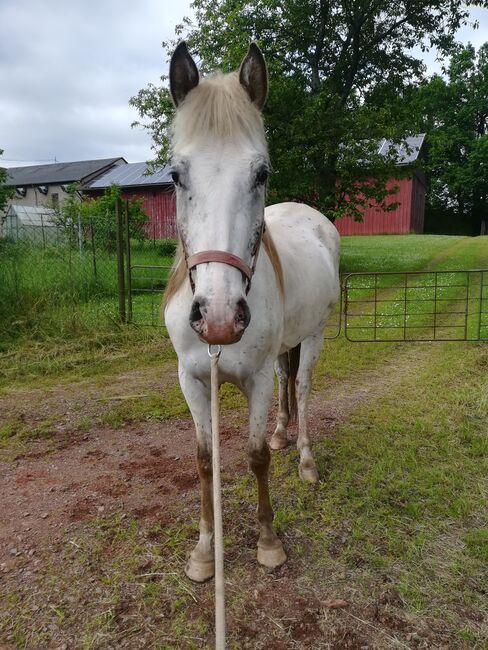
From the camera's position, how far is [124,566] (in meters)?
2.32

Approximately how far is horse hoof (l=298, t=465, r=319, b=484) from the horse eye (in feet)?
6.87

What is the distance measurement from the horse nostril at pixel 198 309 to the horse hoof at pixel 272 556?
4.82 feet

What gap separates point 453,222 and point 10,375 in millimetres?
40014

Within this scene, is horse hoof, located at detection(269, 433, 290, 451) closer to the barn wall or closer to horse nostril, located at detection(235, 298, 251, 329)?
horse nostril, located at detection(235, 298, 251, 329)

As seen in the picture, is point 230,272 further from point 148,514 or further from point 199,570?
point 148,514

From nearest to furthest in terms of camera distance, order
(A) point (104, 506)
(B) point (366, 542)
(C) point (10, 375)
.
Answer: (B) point (366, 542) < (A) point (104, 506) < (C) point (10, 375)

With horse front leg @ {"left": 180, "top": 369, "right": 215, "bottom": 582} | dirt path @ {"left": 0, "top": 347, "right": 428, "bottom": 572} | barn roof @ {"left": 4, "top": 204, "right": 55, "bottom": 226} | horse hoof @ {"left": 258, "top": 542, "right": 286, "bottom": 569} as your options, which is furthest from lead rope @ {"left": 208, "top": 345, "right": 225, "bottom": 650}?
barn roof @ {"left": 4, "top": 204, "right": 55, "bottom": 226}

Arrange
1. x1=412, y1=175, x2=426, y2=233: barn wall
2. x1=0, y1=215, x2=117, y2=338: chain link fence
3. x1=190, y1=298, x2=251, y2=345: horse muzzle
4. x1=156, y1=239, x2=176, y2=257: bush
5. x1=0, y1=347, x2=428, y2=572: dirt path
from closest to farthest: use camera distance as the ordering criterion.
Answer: x1=190, y1=298, x2=251, y2=345: horse muzzle, x1=0, y1=347, x2=428, y2=572: dirt path, x1=0, y1=215, x2=117, y2=338: chain link fence, x1=156, y1=239, x2=176, y2=257: bush, x1=412, y1=175, x2=426, y2=233: barn wall

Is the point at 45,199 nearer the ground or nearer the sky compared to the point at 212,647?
nearer the sky

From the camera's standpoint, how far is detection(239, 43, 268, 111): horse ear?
1.89m

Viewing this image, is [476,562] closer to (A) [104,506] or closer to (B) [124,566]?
(B) [124,566]

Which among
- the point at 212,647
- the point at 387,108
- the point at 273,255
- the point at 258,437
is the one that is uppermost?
the point at 387,108

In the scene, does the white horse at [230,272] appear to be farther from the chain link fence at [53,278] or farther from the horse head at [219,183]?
the chain link fence at [53,278]

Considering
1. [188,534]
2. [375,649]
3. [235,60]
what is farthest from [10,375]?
[235,60]
